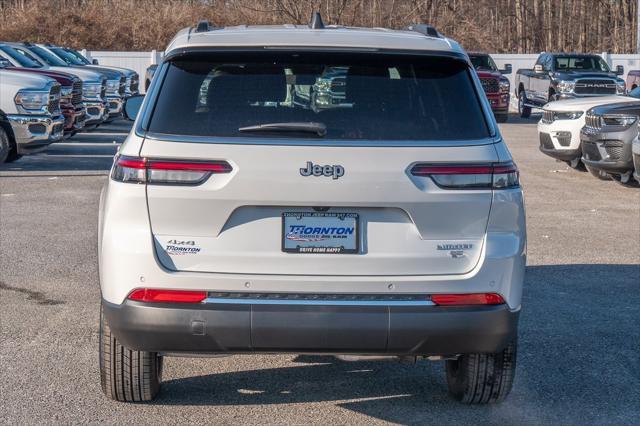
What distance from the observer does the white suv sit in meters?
4.69

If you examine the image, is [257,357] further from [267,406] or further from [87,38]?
[87,38]

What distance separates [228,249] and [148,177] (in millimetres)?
450

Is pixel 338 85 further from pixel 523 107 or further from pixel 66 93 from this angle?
pixel 523 107

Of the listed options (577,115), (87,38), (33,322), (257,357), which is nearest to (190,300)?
(257,357)

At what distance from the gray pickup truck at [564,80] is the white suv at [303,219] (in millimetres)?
25203

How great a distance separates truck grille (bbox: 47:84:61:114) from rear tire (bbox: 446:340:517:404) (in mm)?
13232

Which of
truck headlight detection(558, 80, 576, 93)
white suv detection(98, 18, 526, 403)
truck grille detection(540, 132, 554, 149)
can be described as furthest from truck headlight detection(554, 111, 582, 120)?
white suv detection(98, 18, 526, 403)

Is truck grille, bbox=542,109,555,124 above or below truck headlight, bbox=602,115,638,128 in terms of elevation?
below

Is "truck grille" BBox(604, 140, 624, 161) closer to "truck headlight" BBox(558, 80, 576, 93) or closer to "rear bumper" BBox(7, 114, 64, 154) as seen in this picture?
"rear bumper" BBox(7, 114, 64, 154)

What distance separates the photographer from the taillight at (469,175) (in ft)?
15.5

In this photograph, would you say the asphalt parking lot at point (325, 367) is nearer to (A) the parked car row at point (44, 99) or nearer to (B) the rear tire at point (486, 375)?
(B) the rear tire at point (486, 375)

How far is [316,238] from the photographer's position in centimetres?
472

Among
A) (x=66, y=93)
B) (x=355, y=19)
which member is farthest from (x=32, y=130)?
(x=355, y=19)

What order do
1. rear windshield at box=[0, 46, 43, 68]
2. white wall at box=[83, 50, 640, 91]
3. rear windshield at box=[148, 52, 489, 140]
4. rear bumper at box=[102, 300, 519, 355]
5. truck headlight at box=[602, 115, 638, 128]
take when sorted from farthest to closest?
white wall at box=[83, 50, 640, 91] < rear windshield at box=[0, 46, 43, 68] < truck headlight at box=[602, 115, 638, 128] < rear windshield at box=[148, 52, 489, 140] < rear bumper at box=[102, 300, 519, 355]
